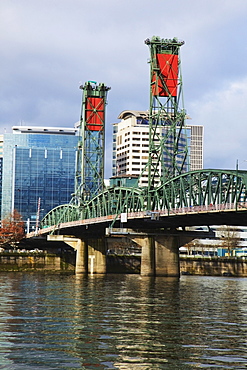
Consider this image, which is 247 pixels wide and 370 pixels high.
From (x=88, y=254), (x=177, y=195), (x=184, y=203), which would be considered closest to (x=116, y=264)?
(x=88, y=254)

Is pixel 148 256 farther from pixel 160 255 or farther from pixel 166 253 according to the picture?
pixel 166 253

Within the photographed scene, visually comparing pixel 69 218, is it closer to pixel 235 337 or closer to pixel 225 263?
pixel 225 263

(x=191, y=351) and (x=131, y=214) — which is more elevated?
(x=131, y=214)

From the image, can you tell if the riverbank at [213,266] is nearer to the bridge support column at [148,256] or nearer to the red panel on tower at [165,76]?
the bridge support column at [148,256]

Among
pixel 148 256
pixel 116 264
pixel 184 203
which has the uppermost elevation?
pixel 184 203

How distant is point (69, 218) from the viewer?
601ft

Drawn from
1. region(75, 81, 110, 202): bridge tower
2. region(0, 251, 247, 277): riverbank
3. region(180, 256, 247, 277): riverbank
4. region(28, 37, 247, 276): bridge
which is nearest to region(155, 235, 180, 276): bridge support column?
region(28, 37, 247, 276): bridge

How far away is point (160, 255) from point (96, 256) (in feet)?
98.8

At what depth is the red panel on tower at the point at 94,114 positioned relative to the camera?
186m

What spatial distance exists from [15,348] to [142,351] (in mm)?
6646

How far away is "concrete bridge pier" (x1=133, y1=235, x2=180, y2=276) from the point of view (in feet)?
447

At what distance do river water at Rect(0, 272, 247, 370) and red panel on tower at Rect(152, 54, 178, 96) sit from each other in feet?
260

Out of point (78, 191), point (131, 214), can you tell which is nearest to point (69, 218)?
point (78, 191)

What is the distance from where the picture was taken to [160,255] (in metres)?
137
